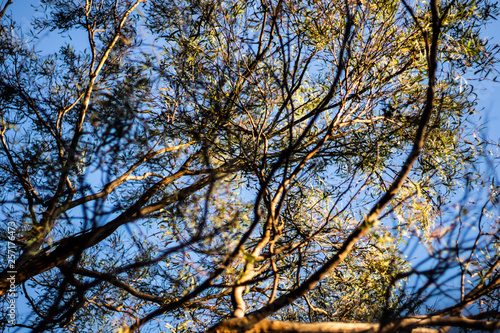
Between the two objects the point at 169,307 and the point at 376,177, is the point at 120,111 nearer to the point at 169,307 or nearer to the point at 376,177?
the point at 169,307

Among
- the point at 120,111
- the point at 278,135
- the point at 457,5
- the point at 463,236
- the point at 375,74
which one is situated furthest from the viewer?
the point at 278,135

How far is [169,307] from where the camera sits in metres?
1.52

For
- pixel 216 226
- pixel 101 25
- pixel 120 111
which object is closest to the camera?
pixel 216 226

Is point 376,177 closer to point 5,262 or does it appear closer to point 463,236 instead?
point 463,236

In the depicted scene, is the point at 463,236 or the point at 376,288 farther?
the point at 376,288

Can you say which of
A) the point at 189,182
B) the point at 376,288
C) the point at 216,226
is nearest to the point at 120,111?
the point at 189,182

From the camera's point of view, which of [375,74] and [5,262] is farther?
[5,262]

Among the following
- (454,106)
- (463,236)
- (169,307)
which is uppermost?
(454,106)

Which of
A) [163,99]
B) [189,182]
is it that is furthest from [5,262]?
[163,99]

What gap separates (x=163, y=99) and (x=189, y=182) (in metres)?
0.90

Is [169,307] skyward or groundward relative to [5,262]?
groundward

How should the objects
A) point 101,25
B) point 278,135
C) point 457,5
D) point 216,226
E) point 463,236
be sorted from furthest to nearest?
point 101,25, point 278,135, point 457,5, point 216,226, point 463,236

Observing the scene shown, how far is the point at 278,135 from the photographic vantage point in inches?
142

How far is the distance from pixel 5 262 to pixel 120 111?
7.14 feet
